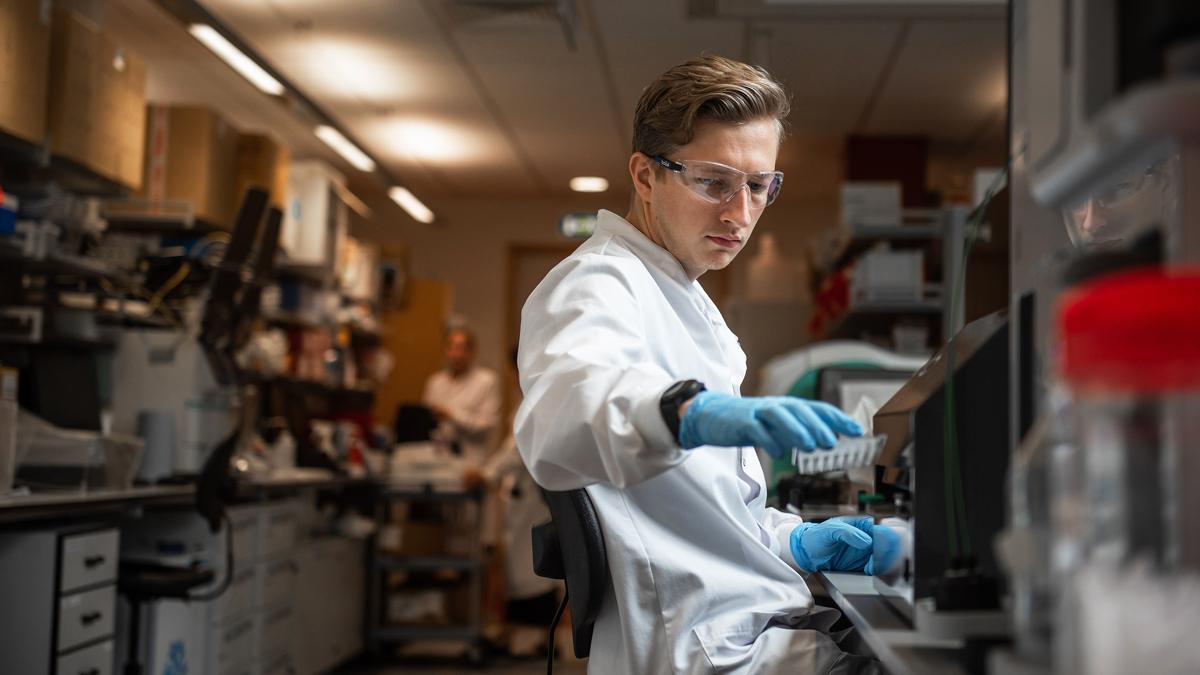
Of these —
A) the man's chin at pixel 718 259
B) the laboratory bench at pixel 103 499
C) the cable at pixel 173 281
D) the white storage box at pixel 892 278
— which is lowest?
the laboratory bench at pixel 103 499

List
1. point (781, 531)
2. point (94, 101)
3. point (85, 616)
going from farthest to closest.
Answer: point (94, 101) → point (85, 616) → point (781, 531)

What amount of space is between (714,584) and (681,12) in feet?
11.9

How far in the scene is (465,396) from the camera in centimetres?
689

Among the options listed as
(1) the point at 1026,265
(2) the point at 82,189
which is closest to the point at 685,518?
(1) the point at 1026,265

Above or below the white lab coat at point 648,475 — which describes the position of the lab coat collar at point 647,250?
above

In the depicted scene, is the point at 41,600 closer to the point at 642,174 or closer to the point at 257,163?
the point at 642,174

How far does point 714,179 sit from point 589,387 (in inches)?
17.8

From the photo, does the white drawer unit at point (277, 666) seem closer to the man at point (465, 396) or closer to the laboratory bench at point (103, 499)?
the laboratory bench at point (103, 499)

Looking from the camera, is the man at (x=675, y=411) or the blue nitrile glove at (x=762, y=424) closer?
the blue nitrile glove at (x=762, y=424)

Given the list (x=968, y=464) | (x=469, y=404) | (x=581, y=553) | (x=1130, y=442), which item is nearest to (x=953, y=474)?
(x=968, y=464)

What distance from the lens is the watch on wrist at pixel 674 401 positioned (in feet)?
3.44

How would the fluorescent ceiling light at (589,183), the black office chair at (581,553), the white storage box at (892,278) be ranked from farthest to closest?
1. the fluorescent ceiling light at (589,183)
2. the white storage box at (892,278)
3. the black office chair at (581,553)

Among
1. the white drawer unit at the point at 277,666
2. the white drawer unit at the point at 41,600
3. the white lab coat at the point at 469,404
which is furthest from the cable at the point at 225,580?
the white lab coat at the point at 469,404

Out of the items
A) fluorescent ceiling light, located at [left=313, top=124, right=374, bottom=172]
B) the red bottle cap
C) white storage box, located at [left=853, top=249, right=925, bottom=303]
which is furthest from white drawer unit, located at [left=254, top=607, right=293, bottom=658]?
the red bottle cap
